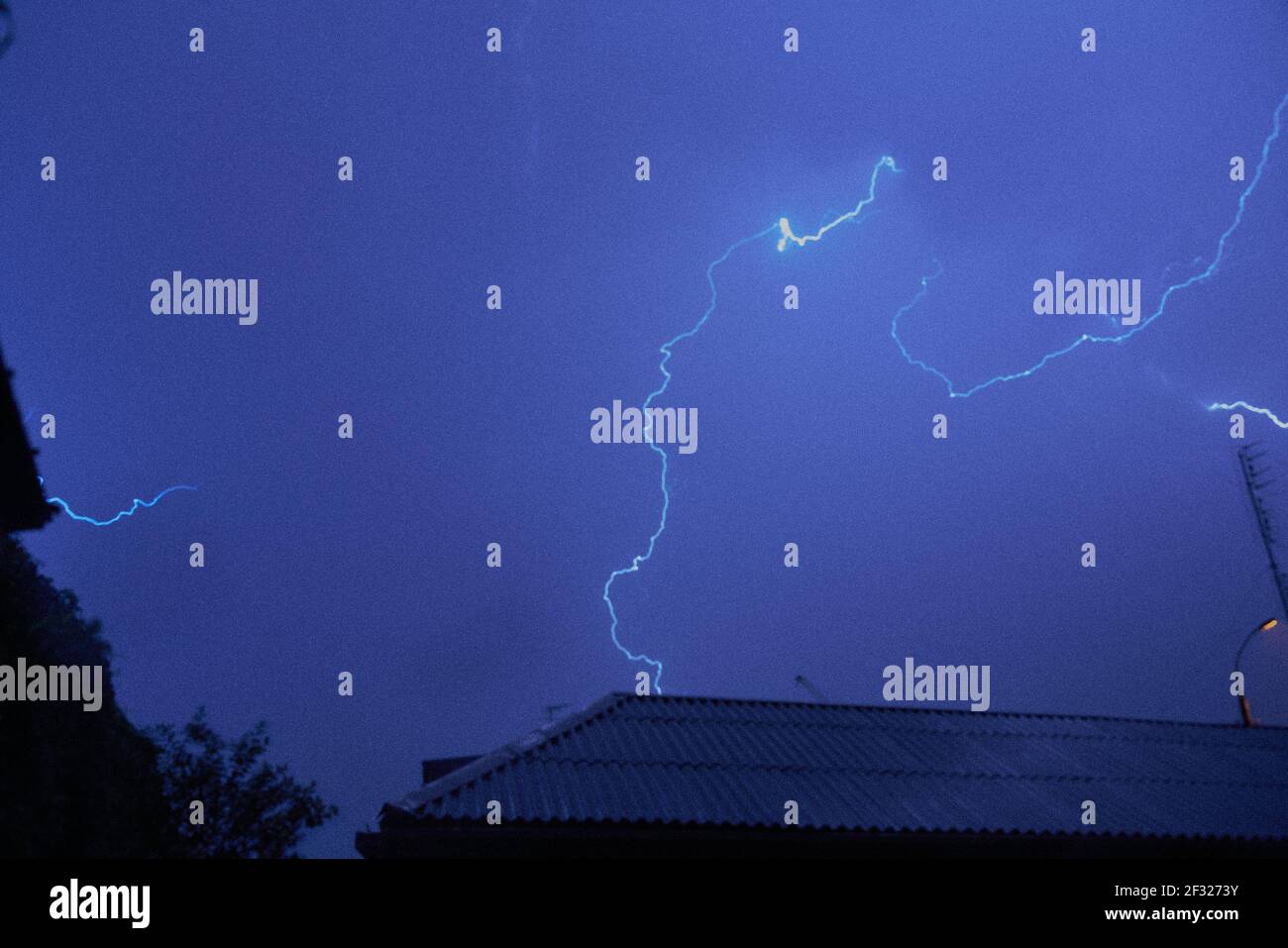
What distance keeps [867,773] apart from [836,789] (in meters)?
0.62

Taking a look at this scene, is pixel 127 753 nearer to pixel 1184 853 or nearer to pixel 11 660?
pixel 11 660

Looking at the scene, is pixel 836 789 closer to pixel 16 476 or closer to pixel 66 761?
pixel 16 476

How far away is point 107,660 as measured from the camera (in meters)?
12.9

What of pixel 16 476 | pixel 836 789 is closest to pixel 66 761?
pixel 16 476

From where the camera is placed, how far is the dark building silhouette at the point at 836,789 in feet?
20.9

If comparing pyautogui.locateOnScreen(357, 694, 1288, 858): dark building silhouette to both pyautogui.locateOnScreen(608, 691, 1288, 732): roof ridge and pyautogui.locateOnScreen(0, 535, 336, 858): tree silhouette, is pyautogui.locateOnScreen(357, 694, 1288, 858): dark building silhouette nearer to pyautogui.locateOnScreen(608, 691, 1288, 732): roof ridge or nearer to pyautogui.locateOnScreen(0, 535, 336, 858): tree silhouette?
pyautogui.locateOnScreen(608, 691, 1288, 732): roof ridge

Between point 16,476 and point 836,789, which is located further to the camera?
point 836,789

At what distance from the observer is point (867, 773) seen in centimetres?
786

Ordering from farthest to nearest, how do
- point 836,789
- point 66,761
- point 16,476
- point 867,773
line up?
1. point 66,761
2. point 867,773
3. point 836,789
4. point 16,476

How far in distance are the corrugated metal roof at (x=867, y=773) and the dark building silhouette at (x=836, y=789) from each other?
0.02m

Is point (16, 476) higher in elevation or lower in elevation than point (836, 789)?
higher
